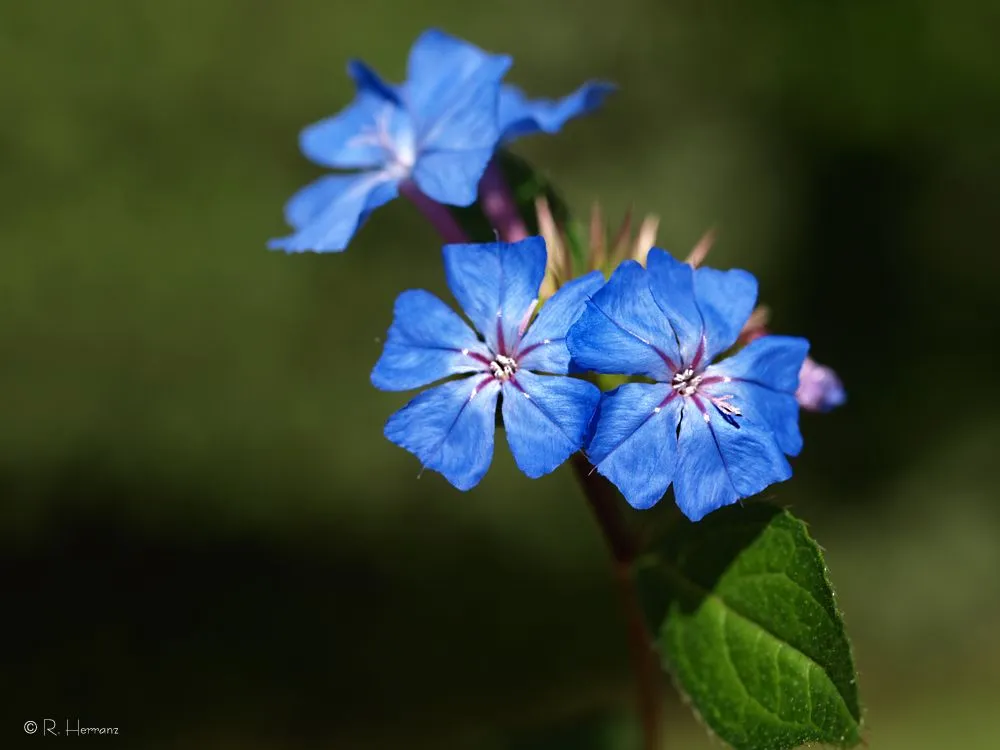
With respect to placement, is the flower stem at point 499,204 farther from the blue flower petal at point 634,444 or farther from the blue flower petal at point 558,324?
the blue flower petal at point 634,444

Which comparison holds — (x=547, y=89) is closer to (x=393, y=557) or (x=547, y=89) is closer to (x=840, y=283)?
(x=840, y=283)

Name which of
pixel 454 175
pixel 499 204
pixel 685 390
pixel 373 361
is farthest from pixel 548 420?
pixel 373 361

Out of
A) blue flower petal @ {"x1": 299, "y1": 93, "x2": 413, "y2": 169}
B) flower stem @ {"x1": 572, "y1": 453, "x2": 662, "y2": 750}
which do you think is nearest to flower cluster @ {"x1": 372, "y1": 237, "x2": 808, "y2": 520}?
flower stem @ {"x1": 572, "y1": 453, "x2": 662, "y2": 750}

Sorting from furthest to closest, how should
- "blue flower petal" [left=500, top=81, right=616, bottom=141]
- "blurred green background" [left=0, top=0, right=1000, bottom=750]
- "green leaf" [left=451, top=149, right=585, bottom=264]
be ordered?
"blurred green background" [left=0, top=0, right=1000, bottom=750], "green leaf" [left=451, top=149, right=585, bottom=264], "blue flower petal" [left=500, top=81, right=616, bottom=141]

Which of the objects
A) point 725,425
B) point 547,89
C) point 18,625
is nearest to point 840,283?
point 547,89

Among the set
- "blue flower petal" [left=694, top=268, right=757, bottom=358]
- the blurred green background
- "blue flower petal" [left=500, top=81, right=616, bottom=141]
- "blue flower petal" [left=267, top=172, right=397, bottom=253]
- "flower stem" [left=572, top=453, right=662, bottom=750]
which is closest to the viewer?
"blue flower petal" [left=694, top=268, right=757, bottom=358]

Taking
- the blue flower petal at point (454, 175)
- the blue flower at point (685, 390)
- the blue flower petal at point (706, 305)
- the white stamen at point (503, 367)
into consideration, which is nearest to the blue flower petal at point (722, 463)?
the blue flower at point (685, 390)

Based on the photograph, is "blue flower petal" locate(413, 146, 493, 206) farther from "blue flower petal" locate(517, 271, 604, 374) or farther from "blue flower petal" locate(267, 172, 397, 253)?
"blue flower petal" locate(517, 271, 604, 374)
